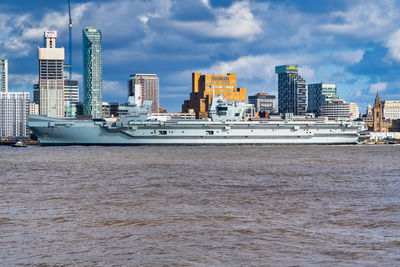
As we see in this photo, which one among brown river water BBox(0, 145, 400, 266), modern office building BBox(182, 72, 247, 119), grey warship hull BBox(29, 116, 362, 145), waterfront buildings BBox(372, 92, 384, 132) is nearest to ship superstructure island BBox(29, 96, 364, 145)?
grey warship hull BBox(29, 116, 362, 145)

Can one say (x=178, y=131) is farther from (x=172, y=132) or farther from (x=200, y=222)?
(x=200, y=222)

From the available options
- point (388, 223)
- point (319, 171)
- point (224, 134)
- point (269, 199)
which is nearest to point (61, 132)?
point (224, 134)

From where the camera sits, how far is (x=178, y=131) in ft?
229

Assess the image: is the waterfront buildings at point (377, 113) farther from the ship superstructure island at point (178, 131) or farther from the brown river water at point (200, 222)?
the brown river water at point (200, 222)

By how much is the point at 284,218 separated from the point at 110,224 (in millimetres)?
4925

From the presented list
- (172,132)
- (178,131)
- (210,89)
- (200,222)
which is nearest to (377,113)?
(210,89)

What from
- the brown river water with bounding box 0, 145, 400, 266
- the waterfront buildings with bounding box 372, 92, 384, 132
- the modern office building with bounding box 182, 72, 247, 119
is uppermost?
the modern office building with bounding box 182, 72, 247, 119

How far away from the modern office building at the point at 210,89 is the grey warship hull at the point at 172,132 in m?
111

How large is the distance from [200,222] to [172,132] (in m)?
55.0

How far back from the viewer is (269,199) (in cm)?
1917

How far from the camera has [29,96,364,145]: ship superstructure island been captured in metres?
68.9

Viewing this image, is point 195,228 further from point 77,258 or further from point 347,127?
point 347,127

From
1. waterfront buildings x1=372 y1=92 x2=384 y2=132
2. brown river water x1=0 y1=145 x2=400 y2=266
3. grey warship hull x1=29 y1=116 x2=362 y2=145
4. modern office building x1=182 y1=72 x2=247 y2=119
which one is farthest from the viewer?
modern office building x1=182 y1=72 x2=247 y2=119

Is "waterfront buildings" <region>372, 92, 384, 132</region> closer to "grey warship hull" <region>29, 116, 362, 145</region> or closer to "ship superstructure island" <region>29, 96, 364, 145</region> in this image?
"ship superstructure island" <region>29, 96, 364, 145</region>
